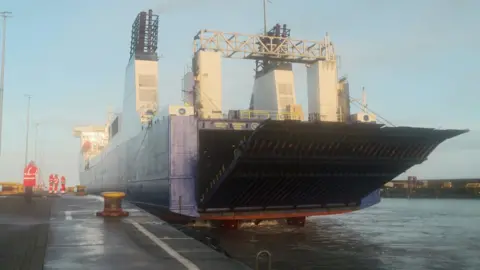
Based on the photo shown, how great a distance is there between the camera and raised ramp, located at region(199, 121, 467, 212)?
56.2 ft

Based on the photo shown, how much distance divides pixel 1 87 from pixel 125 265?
3138 cm

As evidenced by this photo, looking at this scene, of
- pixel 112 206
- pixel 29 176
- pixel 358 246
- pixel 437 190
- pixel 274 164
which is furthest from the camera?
pixel 437 190

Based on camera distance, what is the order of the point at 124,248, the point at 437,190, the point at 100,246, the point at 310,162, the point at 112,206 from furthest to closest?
the point at 437,190, the point at 310,162, the point at 112,206, the point at 100,246, the point at 124,248

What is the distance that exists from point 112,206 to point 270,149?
6.36m

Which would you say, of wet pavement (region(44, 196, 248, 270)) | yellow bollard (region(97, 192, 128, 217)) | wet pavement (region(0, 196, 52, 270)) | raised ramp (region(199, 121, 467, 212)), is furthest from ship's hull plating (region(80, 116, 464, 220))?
wet pavement (region(0, 196, 52, 270))

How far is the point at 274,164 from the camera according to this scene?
59.1ft

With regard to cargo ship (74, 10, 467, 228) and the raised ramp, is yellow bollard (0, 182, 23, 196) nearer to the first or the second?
cargo ship (74, 10, 467, 228)

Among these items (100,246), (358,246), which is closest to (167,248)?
(100,246)

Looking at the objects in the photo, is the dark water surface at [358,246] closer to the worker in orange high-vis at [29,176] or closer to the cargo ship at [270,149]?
the cargo ship at [270,149]

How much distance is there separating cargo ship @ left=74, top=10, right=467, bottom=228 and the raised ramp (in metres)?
0.05

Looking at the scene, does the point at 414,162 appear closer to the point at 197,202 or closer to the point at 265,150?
the point at 265,150

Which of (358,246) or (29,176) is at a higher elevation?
(29,176)

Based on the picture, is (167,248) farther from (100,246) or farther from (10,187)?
(10,187)

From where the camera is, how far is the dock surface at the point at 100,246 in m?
8.11
